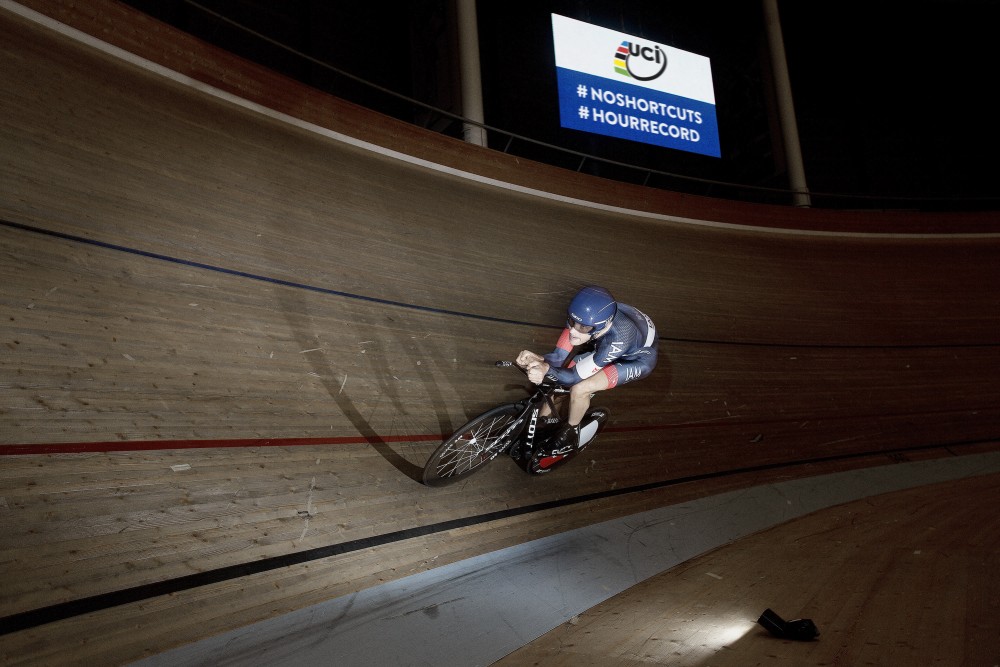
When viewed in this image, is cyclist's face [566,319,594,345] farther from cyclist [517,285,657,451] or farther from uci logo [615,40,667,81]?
uci logo [615,40,667,81]

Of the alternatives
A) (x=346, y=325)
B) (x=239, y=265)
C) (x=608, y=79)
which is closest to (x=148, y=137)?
(x=239, y=265)

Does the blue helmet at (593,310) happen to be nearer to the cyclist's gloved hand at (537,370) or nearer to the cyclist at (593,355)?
the cyclist at (593,355)

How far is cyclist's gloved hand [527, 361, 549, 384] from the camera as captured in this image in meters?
2.13

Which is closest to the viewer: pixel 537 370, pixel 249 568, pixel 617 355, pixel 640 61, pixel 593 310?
pixel 249 568

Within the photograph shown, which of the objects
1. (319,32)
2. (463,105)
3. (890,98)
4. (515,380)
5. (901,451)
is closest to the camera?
(515,380)

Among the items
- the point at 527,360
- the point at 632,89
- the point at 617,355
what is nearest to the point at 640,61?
the point at 632,89

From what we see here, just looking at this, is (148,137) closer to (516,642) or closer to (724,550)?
(516,642)

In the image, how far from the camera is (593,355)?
2.31m

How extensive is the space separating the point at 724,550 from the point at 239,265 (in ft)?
8.57

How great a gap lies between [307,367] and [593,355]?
1.27 meters

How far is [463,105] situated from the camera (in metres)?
4.92

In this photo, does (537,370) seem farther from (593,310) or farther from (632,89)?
(632,89)

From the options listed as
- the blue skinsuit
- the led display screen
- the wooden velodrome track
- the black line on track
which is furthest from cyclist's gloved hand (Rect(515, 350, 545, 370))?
the led display screen

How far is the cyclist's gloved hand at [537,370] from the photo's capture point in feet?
7.00
